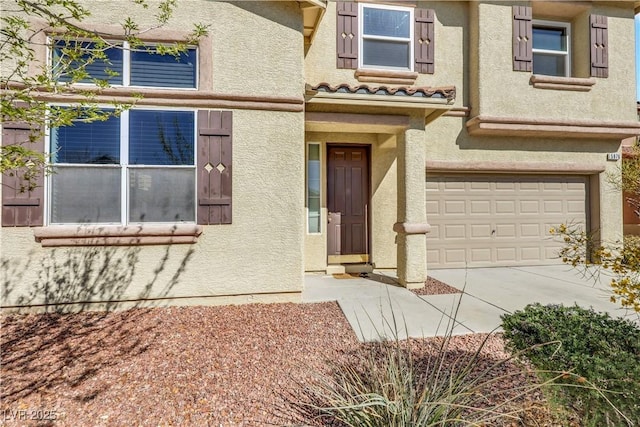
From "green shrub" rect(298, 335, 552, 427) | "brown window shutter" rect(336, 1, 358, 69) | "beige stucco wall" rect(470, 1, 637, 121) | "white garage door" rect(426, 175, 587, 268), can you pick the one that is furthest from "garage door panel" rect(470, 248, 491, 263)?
"brown window shutter" rect(336, 1, 358, 69)

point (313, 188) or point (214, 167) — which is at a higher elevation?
point (214, 167)

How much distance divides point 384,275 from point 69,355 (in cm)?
524

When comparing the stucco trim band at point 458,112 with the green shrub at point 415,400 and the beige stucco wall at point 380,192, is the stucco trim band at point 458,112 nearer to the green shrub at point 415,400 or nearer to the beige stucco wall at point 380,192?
the beige stucco wall at point 380,192

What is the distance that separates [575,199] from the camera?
7652 millimetres

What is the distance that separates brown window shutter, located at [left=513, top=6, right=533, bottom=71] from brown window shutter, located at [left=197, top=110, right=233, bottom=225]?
21.8ft

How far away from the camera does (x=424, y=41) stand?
6926 millimetres

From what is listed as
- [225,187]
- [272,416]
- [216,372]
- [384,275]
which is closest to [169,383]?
[216,372]

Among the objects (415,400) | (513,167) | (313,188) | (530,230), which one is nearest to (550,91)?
(513,167)

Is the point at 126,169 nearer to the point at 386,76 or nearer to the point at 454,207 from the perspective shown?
the point at 386,76

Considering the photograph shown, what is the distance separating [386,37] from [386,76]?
936mm

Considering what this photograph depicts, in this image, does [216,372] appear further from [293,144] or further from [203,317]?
[293,144]

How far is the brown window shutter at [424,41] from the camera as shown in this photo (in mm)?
6906

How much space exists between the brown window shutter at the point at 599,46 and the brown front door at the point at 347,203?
5.90 meters

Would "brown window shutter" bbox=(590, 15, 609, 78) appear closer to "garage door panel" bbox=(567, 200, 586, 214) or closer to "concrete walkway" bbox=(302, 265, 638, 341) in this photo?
"garage door panel" bbox=(567, 200, 586, 214)
